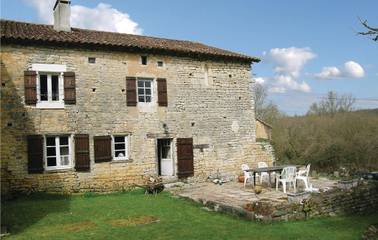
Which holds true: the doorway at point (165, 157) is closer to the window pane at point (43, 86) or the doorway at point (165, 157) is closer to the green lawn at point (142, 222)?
the green lawn at point (142, 222)

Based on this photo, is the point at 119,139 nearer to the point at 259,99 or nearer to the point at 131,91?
the point at 131,91

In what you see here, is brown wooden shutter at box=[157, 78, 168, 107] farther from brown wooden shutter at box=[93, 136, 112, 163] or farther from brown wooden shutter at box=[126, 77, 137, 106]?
brown wooden shutter at box=[93, 136, 112, 163]

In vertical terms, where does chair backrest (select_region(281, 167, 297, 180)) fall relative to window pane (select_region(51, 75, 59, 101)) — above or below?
below

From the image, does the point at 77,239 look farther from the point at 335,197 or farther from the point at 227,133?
the point at 227,133

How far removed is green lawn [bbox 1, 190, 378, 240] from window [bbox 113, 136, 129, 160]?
284 cm

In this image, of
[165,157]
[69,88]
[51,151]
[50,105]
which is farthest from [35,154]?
Answer: [165,157]

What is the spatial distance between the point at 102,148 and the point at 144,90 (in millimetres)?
2961

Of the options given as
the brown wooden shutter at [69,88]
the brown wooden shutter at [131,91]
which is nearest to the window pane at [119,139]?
the brown wooden shutter at [131,91]

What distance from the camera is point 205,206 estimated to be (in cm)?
1241

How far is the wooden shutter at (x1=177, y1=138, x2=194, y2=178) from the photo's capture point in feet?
56.0

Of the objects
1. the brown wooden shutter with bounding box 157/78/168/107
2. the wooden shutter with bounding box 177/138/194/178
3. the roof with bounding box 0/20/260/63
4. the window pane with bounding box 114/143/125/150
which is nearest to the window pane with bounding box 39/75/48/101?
the roof with bounding box 0/20/260/63

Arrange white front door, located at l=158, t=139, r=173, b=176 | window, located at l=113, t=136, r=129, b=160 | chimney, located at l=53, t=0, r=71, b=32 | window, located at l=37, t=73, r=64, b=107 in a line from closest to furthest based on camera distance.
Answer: window, located at l=37, t=73, r=64, b=107 → window, located at l=113, t=136, r=129, b=160 → chimney, located at l=53, t=0, r=71, b=32 → white front door, located at l=158, t=139, r=173, b=176

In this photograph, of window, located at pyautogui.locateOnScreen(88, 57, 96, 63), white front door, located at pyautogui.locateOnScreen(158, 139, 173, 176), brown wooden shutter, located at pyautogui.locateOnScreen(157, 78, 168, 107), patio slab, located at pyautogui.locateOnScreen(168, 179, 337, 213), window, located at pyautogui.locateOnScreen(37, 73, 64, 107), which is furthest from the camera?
white front door, located at pyautogui.locateOnScreen(158, 139, 173, 176)

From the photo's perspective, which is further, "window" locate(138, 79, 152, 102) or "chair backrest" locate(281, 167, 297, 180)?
"window" locate(138, 79, 152, 102)
